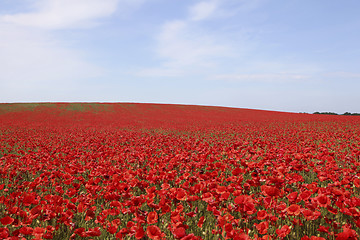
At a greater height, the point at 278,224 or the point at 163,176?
the point at 163,176

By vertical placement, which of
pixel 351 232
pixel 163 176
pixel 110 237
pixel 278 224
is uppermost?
pixel 351 232

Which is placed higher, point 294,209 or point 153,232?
point 294,209

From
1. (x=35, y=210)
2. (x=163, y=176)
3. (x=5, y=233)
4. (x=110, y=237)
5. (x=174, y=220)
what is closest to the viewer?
(x=5, y=233)

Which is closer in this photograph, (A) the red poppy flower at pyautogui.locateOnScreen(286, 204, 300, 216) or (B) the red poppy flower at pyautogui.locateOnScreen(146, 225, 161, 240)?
(B) the red poppy flower at pyautogui.locateOnScreen(146, 225, 161, 240)

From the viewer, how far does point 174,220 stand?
229cm

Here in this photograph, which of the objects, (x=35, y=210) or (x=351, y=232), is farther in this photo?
(x=35, y=210)

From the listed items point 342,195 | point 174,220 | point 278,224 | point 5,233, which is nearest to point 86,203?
point 5,233

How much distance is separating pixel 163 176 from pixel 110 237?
1.42 metres

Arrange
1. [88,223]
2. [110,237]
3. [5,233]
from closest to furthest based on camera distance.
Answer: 1. [5,233]
2. [110,237]
3. [88,223]

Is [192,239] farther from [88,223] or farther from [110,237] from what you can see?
[88,223]

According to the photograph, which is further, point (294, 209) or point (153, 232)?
point (294, 209)

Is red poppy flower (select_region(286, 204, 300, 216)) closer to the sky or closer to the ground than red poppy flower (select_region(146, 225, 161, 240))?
closer to the sky

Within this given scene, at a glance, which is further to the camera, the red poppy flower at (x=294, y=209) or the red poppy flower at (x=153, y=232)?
the red poppy flower at (x=294, y=209)

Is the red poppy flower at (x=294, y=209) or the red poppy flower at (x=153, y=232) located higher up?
the red poppy flower at (x=294, y=209)
